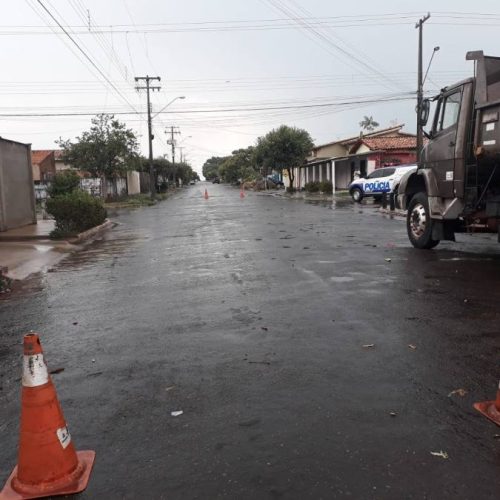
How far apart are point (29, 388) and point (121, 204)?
38015 mm

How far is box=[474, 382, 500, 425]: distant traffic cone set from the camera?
3635 mm

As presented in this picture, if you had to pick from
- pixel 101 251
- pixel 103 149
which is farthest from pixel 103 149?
pixel 101 251

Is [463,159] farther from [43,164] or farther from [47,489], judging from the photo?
[43,164]

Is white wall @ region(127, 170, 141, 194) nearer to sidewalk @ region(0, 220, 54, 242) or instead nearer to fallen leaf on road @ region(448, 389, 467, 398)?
sidewalk @ region(0, 220, 54, 242)

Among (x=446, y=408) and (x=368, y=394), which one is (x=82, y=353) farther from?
(x=446, y=408)

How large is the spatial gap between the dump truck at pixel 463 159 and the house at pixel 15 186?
13427 millimetres

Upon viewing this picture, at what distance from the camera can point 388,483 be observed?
295cm

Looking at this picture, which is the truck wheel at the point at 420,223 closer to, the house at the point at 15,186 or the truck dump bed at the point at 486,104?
the truck dump bed at the point at 486,104

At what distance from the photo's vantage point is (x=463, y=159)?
9.77 metres

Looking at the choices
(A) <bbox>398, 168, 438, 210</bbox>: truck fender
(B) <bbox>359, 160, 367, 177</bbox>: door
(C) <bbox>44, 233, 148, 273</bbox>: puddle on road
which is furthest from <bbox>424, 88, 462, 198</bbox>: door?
(B) <bbox>359, 160, 367, 177</bbox>: door

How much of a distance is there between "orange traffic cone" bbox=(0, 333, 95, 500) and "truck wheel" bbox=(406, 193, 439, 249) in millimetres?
9420

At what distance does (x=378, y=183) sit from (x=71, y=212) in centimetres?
1909

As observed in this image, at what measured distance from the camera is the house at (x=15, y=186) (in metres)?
18.4

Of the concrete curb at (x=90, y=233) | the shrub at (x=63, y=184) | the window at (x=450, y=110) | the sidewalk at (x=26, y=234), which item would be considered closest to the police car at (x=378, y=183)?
the concrete curb at (x=90, y=233)
